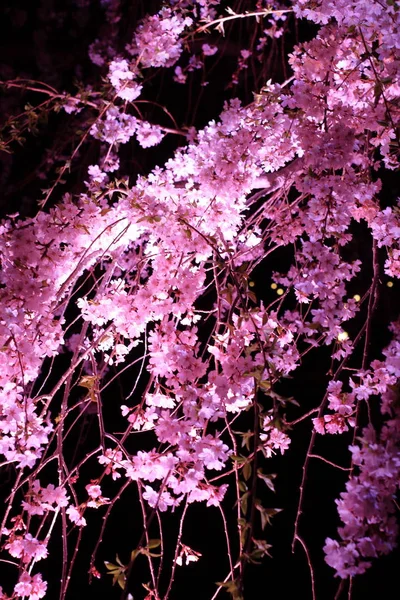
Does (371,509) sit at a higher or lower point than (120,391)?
higher

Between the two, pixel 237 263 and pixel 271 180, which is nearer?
pixel 271 180

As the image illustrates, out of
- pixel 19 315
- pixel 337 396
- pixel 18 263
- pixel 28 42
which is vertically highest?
pixel 28 42

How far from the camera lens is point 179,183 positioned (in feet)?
7.23

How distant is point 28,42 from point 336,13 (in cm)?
320

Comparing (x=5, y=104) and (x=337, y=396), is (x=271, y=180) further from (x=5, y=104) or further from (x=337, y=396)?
(x=5, y=104)

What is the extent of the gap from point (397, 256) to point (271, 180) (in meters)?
0.59

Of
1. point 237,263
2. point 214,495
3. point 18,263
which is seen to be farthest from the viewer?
point 237,263

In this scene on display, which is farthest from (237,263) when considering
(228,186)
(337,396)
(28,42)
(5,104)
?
(28,42)

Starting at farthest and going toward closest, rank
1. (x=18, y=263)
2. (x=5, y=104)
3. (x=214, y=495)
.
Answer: (x=5, y=104) < (x=18, y=263) < (x=214, y=495)

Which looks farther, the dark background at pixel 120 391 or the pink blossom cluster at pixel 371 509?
the dark background at pixel 120 391

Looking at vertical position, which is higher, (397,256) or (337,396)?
(397,256)

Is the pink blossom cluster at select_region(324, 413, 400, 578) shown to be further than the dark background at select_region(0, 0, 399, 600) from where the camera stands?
No

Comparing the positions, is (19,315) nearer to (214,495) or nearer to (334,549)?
(214,495)

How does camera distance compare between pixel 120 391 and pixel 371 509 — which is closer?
pixel 371 509
